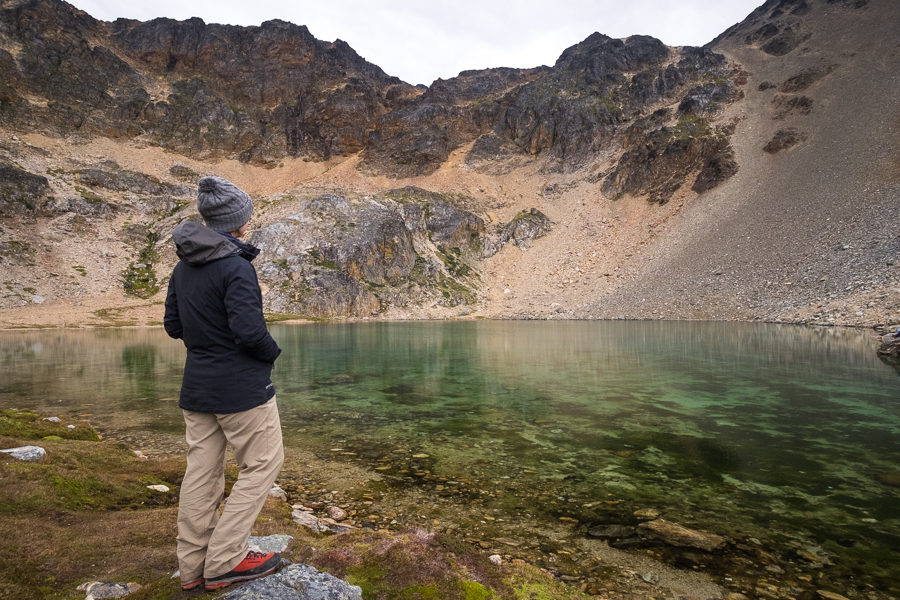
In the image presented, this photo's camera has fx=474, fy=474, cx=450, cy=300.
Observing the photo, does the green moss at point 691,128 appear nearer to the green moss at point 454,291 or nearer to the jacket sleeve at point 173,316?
the green moss at point 454,291

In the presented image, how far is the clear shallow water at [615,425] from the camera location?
7.57 m

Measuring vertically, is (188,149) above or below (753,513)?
above

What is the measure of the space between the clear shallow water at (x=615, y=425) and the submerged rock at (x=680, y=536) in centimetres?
39

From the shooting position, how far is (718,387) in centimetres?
1895

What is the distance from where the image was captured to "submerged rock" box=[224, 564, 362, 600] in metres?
3.52

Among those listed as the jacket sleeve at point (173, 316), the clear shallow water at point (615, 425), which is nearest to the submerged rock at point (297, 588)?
the jacket sleeve at point (173, 316)

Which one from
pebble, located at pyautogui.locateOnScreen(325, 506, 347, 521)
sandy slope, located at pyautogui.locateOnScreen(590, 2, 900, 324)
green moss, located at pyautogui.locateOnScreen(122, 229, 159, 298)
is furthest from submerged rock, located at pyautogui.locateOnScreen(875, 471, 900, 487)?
green moss, located at pyautogui.locateOnScreen(122, 229, 159, 298)

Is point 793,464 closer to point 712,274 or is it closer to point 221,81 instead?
point 712,274

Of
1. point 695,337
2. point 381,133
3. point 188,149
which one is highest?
point 381,133

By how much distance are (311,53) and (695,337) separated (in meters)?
153

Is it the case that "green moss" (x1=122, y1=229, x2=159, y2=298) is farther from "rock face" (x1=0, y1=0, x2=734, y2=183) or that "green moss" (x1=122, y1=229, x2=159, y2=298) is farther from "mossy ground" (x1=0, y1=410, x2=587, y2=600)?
"mossy ground" (x1=0, y1=410, x2=587, y2=600)

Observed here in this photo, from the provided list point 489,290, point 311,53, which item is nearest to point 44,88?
point 311,53

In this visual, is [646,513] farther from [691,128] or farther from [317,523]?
[691,128]

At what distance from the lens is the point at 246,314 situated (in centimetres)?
397
